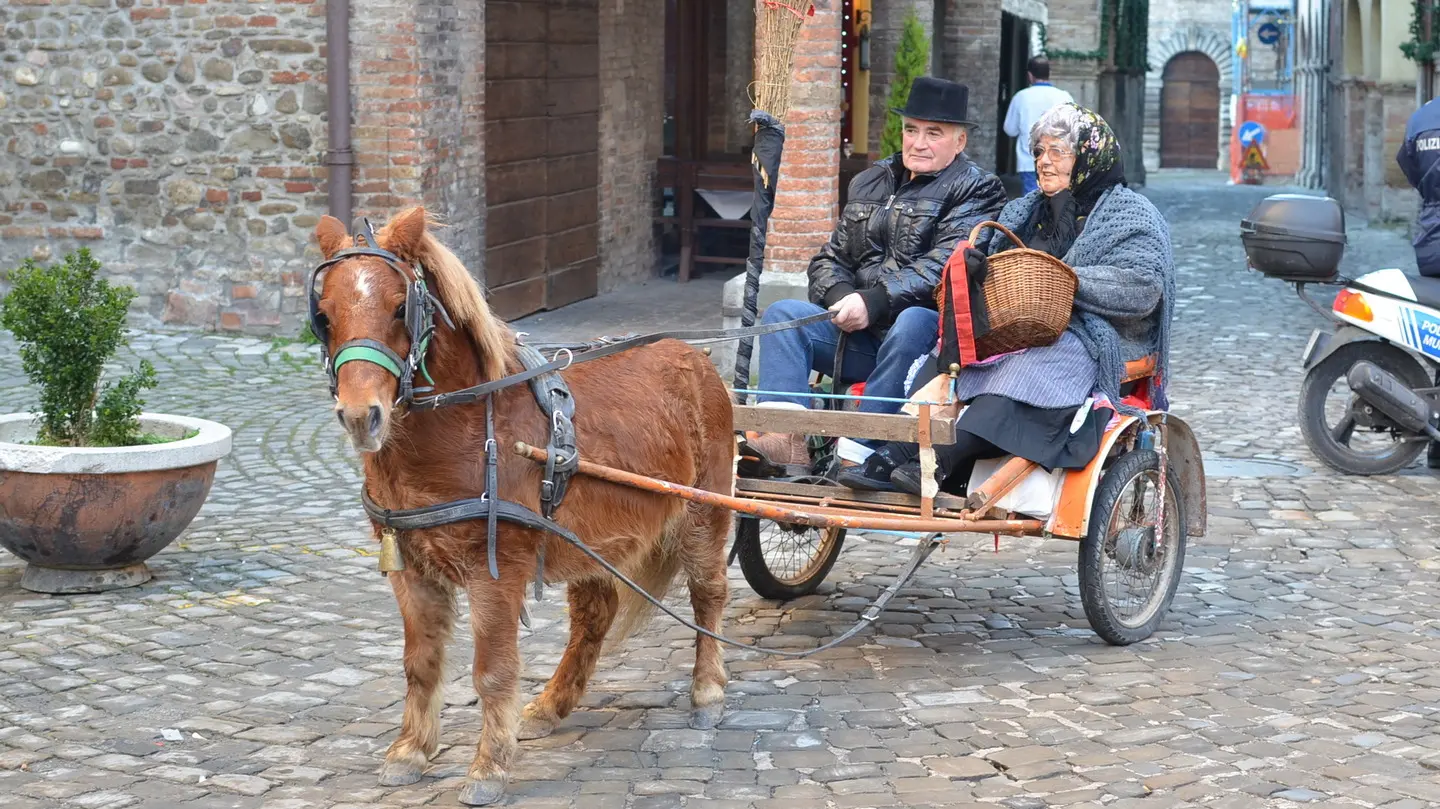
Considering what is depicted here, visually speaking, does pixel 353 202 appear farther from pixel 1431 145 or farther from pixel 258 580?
pixel 1431 145

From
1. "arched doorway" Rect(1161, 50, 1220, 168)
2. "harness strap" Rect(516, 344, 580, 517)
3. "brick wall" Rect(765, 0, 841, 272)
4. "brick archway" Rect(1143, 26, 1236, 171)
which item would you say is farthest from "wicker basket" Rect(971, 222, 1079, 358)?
"arched doorway" Rect(1161, 50, 1220, 168)

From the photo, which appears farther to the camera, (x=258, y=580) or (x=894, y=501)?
(x=258, y=580)

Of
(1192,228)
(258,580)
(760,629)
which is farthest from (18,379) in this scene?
(1192,228)

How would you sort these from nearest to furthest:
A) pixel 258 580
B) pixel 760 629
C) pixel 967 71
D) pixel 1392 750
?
pixel 1392 750 → pixel 760 629 → pixel 258 580 → pixel 967 71

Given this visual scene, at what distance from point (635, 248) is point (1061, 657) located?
10461mm

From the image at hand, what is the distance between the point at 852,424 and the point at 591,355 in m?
0.98

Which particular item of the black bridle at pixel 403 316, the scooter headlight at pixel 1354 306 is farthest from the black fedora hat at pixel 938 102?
the scooter headlight at pixel 1354 306

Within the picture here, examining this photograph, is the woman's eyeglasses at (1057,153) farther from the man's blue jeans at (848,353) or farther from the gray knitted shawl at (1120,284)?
the man's blue jeans at (848,353)

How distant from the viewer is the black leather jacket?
6211 millimetres

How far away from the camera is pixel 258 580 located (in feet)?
22.1

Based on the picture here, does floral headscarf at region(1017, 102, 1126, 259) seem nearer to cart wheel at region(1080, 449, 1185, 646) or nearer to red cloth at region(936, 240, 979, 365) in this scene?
red cloth at region(936, 240, 979, 365)

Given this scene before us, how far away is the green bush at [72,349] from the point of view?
6.46 m

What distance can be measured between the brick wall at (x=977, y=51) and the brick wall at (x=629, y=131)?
4.26 metres

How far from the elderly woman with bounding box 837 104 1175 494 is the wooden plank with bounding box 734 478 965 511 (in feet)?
0.12
